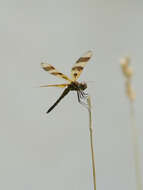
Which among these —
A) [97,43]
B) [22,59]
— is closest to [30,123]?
[22,59]

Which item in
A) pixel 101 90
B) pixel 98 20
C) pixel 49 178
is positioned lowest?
pixel 49 178

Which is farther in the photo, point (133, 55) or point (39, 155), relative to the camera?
point (133, 55)

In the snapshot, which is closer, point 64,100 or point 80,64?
point 80,64

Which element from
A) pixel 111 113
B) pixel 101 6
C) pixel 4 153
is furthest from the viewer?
pixel 101 6

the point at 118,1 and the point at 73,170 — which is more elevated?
the point at 118,1

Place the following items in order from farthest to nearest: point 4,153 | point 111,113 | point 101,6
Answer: point 101,6
point 111,113
point 4,153

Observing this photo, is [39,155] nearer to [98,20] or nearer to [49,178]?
[49,178]

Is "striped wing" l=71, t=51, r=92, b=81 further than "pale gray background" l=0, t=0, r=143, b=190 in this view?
No

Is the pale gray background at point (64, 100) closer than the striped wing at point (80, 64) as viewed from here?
No
